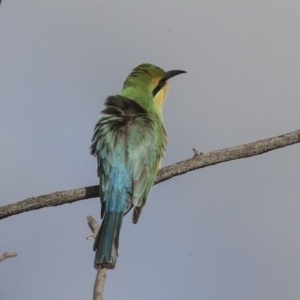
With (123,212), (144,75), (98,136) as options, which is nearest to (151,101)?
(144,75)

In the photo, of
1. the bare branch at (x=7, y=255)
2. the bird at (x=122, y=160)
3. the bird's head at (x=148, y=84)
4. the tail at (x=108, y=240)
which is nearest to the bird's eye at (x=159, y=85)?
the bird's head at (x=148, y=84)

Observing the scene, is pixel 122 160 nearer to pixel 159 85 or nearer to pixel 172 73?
pixel 159 85

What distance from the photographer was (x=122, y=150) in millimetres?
3568

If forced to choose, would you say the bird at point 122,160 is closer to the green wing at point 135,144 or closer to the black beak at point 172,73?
the green wing at point 135,144

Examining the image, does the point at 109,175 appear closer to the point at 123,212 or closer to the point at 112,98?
the point at 123,212

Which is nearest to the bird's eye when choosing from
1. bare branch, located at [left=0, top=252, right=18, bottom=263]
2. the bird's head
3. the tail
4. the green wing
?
the bird's head

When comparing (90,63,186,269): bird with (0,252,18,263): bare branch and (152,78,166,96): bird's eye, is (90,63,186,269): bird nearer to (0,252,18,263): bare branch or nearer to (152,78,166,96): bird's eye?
(152,78,166,96): bird's eye

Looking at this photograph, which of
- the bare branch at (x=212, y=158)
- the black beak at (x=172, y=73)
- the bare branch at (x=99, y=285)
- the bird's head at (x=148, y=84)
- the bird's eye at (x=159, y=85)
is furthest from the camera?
the black beak at (x=172, y=73)

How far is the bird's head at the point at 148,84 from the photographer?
4.18m

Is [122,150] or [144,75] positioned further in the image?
[144,75]

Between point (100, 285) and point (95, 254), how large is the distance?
995 mm

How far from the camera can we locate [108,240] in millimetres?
3367

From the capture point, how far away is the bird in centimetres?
341

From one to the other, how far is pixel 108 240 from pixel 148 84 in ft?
3.95
